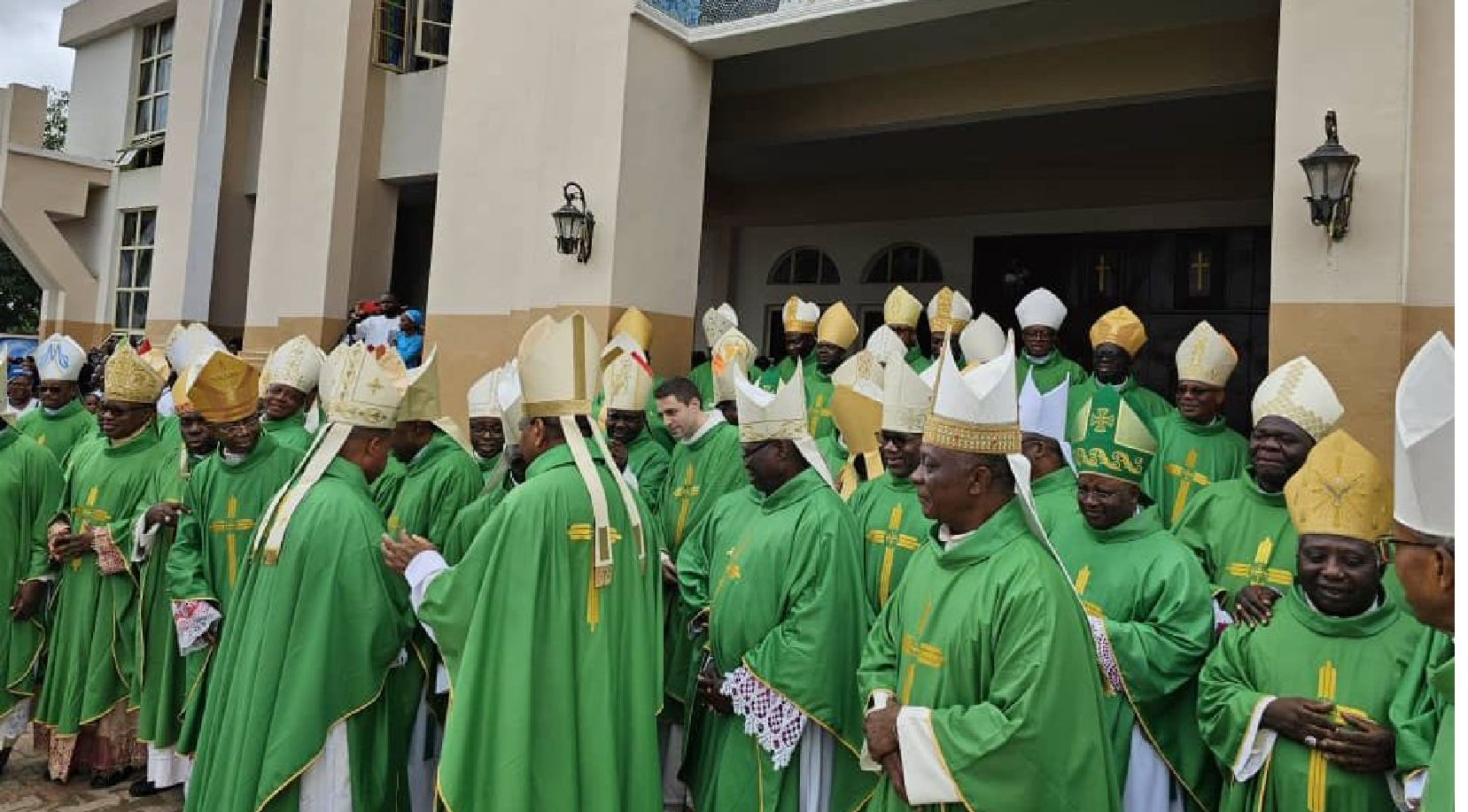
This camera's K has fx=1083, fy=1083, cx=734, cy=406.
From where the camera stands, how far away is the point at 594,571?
364 centimetres

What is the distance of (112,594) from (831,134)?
7.68 metres

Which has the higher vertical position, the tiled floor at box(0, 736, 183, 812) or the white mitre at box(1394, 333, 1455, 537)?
the white mitre at box(1394, 333, 1455, 537)

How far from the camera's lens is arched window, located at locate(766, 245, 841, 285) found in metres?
14.5

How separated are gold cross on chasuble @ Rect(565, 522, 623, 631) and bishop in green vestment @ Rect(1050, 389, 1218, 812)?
165 centimetres

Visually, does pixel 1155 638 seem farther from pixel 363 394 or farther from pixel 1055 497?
pixel 363 394

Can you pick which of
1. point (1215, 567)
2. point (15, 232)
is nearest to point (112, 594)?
point (1215, 567)

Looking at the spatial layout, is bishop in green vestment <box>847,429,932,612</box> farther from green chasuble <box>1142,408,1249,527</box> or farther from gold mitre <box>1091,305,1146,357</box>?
gold mitre <box>1091,305,1146,357</box>

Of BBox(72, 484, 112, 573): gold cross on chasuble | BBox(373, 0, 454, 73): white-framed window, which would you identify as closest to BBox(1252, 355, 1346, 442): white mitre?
BBox(72, 484, 112, 573): gold cross on chasuble

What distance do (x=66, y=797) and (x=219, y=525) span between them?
1679 millimetres

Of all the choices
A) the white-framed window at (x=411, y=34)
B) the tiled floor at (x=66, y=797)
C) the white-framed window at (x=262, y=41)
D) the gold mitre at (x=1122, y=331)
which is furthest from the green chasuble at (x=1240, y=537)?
the white-framed window at (x=262, y=41)

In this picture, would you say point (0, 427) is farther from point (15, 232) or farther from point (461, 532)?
point (15, 232)

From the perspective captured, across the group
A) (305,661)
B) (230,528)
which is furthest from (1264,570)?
(230,528)

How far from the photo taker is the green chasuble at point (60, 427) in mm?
7340

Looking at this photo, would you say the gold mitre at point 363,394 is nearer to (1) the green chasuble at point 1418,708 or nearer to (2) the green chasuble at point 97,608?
(2) the green chasuble at point 97,608
